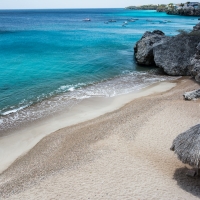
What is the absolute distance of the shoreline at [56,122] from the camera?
16484 millimetres

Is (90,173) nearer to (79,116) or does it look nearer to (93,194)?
(93,194)

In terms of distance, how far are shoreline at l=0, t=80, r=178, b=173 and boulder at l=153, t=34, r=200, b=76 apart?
5579 millimetres

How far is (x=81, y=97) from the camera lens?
1000 inches

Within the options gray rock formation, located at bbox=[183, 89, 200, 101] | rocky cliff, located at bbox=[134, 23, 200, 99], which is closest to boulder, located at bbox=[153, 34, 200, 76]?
rocky cliff, located at bbox=[134, 23, 200, 99]

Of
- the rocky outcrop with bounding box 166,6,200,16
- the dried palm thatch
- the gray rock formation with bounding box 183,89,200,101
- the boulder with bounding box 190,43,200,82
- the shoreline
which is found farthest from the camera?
the rocky outcrop with bounding box 166,6,200,16

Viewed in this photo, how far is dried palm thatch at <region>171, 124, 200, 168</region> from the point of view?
11617mm

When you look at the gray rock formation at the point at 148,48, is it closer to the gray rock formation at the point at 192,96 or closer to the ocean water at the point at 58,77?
the ocean water at the point at 58,77

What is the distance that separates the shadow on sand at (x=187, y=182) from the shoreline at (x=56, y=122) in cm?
934

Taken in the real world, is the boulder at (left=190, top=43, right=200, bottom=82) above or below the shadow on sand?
above

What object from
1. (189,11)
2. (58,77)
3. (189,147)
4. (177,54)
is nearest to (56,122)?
(189,147)

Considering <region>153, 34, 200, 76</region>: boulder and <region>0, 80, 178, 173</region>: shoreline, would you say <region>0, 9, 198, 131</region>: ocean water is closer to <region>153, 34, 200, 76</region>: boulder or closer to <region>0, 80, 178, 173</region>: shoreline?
<region>0, 80, 178, 173</region>: shoreline

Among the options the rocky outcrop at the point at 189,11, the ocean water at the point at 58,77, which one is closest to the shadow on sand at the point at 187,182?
the ocean water at the point at 58,77

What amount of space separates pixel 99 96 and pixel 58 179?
13623 mm

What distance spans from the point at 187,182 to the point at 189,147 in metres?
2.12
